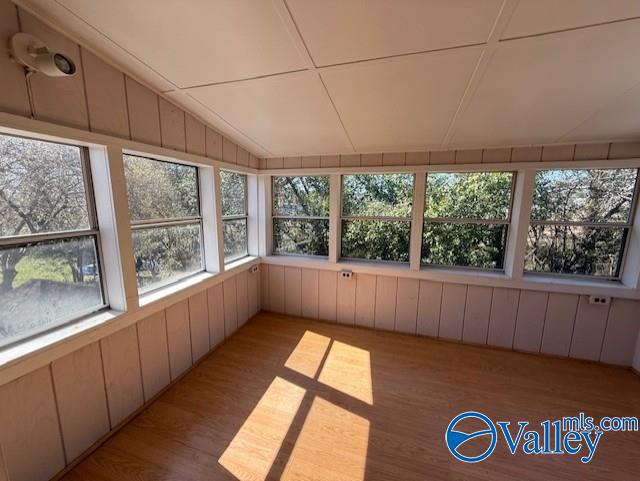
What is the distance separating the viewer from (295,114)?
6.59ft

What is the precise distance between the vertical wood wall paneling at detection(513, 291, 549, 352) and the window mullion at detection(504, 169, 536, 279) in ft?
0.82

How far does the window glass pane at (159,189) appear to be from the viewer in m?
1.81

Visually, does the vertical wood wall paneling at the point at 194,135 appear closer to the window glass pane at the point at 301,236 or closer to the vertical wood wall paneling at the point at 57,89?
the vertical wood wall paneling at the point at 57,89

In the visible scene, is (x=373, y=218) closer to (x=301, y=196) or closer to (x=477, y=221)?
(x=301, y=196)

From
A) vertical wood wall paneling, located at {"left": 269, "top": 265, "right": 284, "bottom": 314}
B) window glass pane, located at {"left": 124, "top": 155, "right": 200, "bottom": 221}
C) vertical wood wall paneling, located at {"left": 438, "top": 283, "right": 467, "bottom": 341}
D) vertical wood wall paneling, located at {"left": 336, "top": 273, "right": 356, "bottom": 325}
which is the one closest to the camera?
window glass pane, located at {"left": 124, "top": 155, "right": 200, "bottom": 221}

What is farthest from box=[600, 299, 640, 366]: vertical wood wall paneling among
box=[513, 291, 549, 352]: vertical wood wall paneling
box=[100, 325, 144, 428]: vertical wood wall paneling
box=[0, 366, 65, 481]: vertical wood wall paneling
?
box=[0, 366, 65, 481]: vertical wood wall paneling

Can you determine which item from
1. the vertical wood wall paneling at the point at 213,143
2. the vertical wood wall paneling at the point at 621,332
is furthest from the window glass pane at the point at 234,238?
the vertical wood wall paneling at the point at 621,332

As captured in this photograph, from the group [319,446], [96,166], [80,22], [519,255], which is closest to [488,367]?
[519,255]

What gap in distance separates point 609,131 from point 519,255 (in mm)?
1166

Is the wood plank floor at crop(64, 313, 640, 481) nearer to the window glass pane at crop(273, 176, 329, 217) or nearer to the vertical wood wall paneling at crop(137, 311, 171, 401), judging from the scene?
the vertical wood wall paneling at crop(137, 311, 171, 401)

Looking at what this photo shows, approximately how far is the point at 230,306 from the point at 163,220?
4.12ft

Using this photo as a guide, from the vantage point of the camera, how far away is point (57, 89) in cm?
128

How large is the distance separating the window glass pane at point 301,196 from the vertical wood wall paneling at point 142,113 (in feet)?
5.45

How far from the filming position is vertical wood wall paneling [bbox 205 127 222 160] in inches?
91.8
